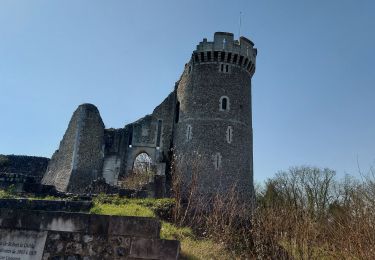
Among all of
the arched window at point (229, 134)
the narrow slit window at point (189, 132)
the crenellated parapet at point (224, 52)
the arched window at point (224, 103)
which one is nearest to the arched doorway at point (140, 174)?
the narrow slit window at point (189, 132)

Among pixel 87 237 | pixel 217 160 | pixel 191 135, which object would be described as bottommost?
pixel 87 237

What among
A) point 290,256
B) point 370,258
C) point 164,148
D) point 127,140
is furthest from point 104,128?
point 370,258

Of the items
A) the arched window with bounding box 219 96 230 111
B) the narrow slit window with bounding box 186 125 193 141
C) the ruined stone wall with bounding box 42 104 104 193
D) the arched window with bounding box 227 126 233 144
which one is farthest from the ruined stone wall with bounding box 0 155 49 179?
the arched window with bounding box 227 126 233 144

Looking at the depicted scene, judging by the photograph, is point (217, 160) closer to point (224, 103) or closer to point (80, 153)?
point (224, 103)

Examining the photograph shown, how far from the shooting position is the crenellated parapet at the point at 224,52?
27953 millimetres

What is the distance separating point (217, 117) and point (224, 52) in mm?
4667

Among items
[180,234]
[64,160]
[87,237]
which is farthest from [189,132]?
[87,237]

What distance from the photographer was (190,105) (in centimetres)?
2750

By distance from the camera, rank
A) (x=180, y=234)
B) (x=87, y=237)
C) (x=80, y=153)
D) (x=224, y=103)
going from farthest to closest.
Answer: (x=80, y=153) < (x=224, y=103) < (x=180, y=234) < (x=87, y=237)

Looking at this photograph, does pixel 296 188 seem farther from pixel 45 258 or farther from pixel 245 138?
pixel 45 258

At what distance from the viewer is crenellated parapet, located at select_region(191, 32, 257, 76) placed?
27953 millimetres

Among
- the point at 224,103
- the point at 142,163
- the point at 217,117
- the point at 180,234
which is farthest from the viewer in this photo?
the point at 142,163

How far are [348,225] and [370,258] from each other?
124cm

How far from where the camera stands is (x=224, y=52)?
91.5 ft
